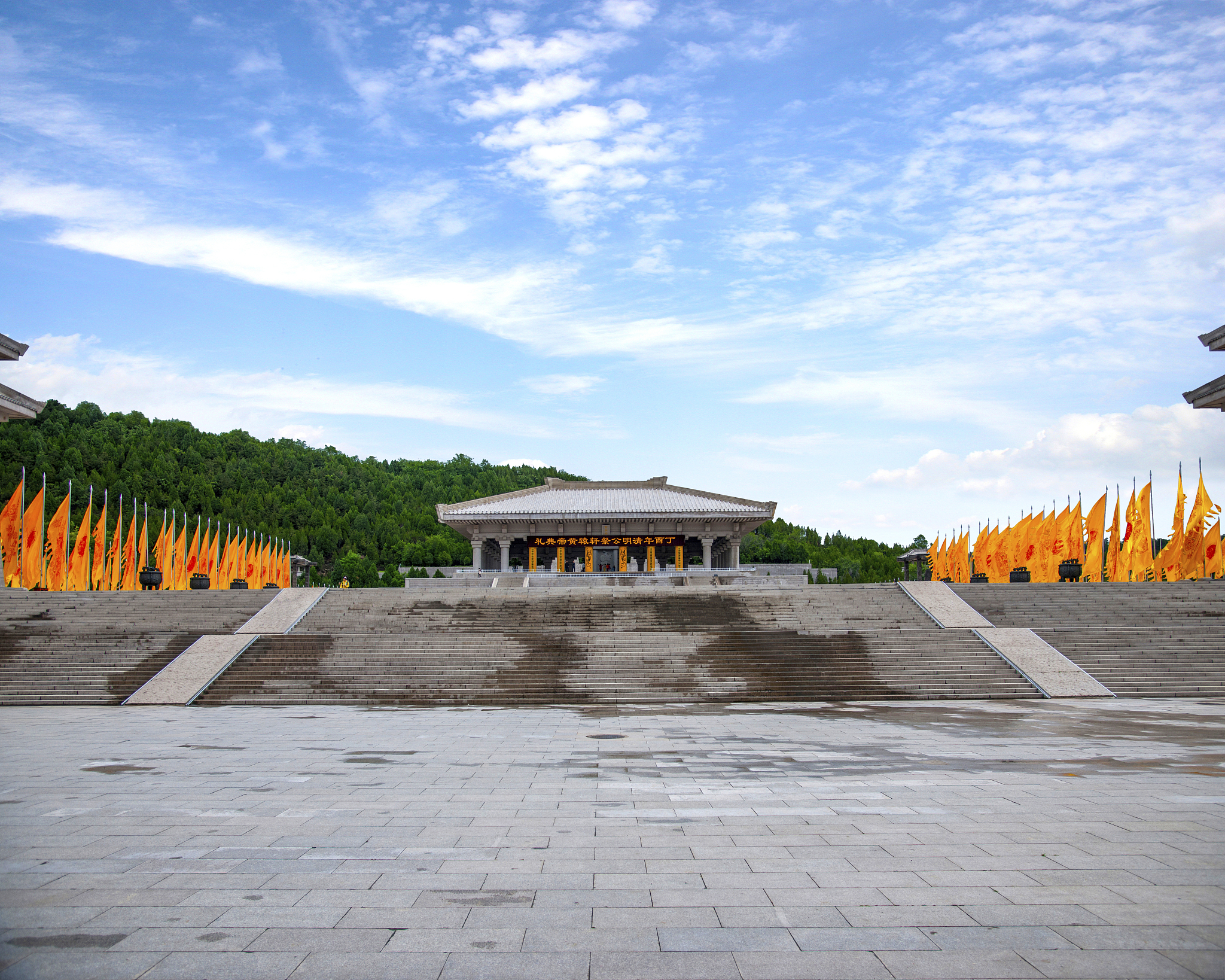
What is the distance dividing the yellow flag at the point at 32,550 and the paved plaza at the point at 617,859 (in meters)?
19.4

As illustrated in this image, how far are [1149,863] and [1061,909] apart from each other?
1303 mm

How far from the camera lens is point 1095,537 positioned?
30406mm

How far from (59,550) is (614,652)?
21613mm

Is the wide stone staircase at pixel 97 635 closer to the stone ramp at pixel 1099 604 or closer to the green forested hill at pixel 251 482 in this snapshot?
the stone ramp at pixel 1099 604

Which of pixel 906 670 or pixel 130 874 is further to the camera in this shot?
pixel 906 670

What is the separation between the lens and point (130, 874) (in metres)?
5.21

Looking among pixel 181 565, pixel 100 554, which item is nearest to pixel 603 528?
pixel 100 554

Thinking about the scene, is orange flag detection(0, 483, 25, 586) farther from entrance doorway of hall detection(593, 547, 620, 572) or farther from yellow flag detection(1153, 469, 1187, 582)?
yellow flag detection(1153, 469, 1187, 582)

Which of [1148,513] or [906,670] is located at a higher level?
[1148,513]

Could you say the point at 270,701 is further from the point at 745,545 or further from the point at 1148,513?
the point at 745,545

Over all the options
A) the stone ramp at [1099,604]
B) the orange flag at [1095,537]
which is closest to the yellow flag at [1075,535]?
the orange flag at [1095,537]

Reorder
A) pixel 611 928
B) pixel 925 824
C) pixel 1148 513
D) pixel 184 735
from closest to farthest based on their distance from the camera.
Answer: pixel 611 928, pixel 925 824, pixel 184 735, pixel 1148 513

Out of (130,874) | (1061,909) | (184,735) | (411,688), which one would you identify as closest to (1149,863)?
(1061,909)

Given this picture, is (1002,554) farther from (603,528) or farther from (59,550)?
(59,550)
